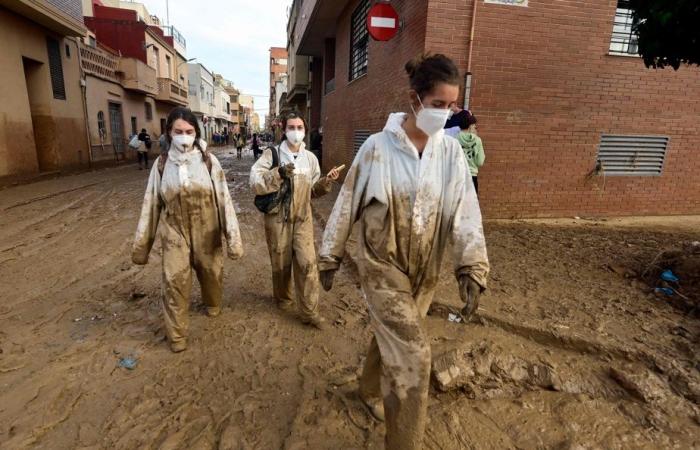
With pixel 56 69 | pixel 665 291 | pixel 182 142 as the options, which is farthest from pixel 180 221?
pixel 56 69

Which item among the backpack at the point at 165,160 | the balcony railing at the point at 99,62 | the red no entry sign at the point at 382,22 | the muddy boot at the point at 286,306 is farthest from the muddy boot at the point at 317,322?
the balcony railing at the point at 99,62

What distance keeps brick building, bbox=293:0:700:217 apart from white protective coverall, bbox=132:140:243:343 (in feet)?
14.4

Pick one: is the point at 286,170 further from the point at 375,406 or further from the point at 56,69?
the point at 56,69

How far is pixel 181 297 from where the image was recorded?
3467mm

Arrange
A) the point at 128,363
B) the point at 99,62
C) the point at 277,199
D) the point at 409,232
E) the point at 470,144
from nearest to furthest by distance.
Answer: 1. the point at 409,232
2. the point at 128,363
3. the point at 277,199
4. the point at 470,144
5. the point at 99,62

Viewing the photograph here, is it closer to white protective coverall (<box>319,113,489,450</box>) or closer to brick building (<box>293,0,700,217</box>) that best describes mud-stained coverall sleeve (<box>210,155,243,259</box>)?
white protective coverall (<box>319,113,489,450</box>)

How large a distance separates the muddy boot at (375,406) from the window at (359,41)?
8579 mm

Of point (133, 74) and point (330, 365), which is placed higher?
point (133, 74)

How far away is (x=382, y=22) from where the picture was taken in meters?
7.18

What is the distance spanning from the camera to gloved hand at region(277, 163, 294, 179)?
368cm

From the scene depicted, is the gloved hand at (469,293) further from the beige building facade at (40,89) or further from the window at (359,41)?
the beige building facade at (40,89)

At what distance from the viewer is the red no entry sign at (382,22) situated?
7.17 metres

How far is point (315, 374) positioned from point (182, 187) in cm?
181

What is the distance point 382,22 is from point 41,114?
12.8m
